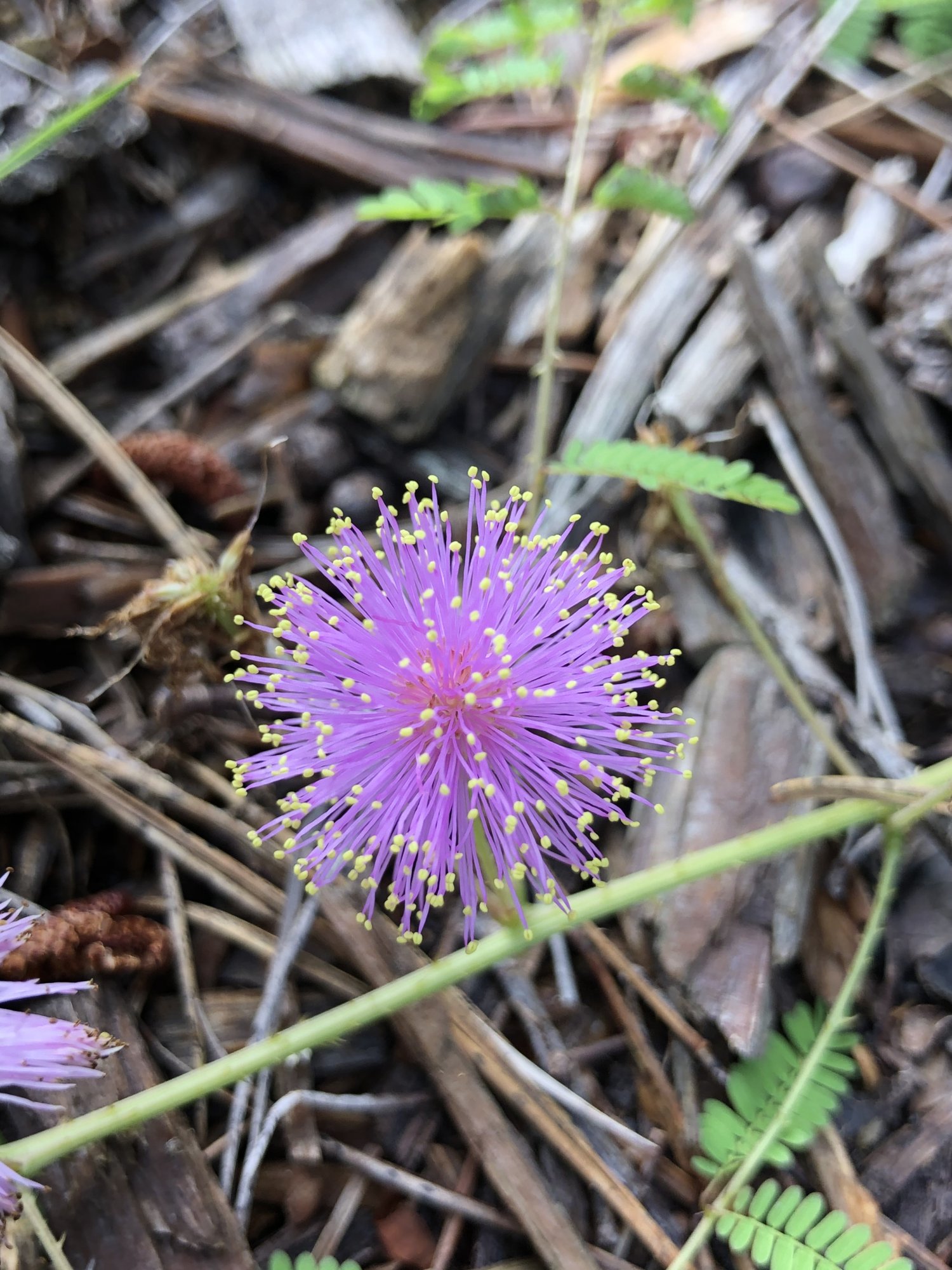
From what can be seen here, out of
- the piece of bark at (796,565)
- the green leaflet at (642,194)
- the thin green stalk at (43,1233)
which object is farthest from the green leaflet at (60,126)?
the thin green stalk at (43,1233)

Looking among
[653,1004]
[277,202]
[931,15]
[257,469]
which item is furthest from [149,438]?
[931,15]

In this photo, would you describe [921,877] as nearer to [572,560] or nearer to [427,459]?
[572,560]

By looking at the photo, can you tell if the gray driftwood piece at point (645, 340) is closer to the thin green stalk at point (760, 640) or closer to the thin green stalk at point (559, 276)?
the thin green stalk at point (559, 276)

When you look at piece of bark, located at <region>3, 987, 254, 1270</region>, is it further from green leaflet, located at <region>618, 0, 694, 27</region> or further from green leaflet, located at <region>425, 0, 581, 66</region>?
green leaflet, located at <region>618, 0, 694, 27</region>

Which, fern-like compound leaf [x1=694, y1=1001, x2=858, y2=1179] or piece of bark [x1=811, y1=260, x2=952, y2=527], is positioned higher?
piece of bark [x1=811, y1=260, x2=952, y2=527]

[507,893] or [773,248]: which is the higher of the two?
[773,248]

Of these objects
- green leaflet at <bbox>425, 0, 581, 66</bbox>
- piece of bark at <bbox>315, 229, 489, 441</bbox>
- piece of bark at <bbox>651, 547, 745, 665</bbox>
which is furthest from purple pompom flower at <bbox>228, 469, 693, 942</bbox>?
green leaflet at <bbox>425, 0, 581, 66</bbox>

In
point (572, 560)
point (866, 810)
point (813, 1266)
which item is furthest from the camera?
point (866, 810)
